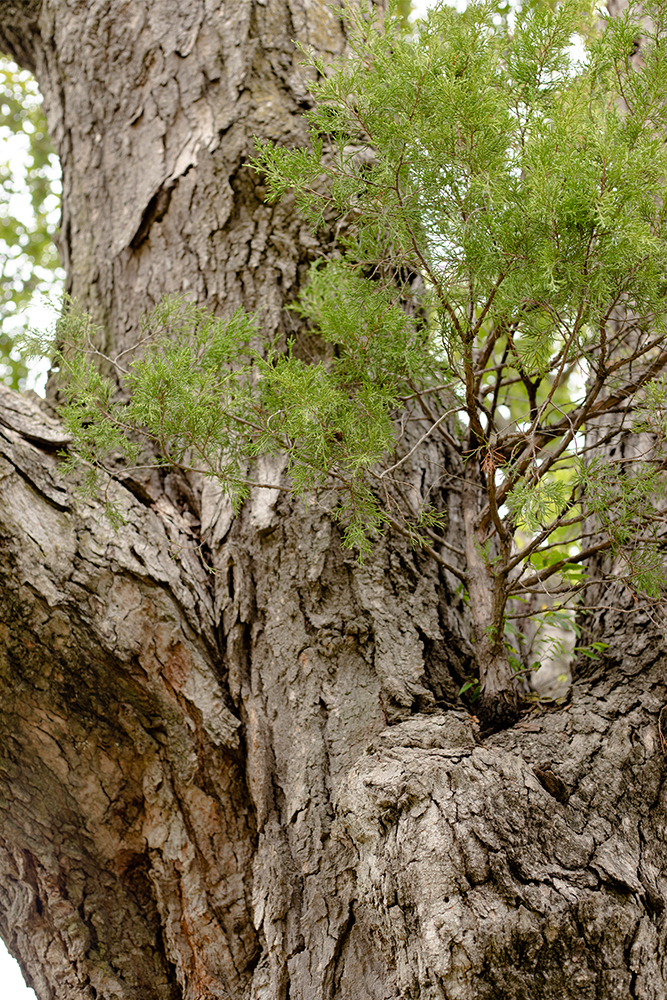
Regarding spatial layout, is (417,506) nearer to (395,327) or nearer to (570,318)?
(395,327)

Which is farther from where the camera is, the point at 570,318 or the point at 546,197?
the point at 570,318

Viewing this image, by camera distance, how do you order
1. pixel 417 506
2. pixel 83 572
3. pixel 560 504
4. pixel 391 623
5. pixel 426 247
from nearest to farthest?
pixel 560 504, pixel 426 247, pixel 83 572, pixel 391 623, pixel 417 506

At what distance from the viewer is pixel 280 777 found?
209 centimetres

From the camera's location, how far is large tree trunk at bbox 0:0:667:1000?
1641 mm

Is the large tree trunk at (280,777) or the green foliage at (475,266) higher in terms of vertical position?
the green foliage at (475,266)

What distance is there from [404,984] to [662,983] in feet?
1.75

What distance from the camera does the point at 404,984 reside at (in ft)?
5.27

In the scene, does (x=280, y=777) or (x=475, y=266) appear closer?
(x=475, y=266)

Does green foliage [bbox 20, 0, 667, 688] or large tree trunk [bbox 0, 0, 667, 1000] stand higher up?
green foliage [bbox 20, 0, 667, 688]

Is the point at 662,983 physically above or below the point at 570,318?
below

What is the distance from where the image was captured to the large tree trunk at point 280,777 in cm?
164

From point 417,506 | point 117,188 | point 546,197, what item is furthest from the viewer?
point 117,188

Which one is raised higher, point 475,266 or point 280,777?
point 475,266

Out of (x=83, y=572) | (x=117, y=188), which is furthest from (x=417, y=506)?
(x=117, y=188)
